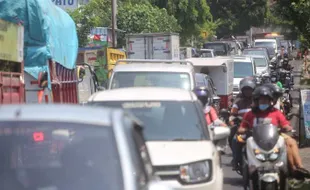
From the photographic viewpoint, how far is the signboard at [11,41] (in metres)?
12.9

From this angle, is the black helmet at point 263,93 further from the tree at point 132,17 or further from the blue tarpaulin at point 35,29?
the tree at point 132,17

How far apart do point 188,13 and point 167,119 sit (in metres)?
41.7

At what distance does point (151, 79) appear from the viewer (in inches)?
554

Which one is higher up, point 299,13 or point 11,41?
point 299,13

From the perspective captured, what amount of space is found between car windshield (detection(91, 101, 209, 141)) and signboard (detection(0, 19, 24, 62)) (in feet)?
13.3

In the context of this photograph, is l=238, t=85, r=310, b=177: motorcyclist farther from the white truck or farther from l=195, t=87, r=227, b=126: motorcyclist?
the white truck

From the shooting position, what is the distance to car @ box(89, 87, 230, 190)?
25.9ft

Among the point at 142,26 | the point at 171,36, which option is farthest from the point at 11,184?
the point at 142,26

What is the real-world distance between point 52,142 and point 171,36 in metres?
25.9

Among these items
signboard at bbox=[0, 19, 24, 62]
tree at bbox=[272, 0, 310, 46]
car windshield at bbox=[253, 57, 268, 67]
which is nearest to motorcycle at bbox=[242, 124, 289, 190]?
signboard at bbox=[0, 19, 24, 62]

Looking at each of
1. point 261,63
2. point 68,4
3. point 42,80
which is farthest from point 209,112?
point 68,4

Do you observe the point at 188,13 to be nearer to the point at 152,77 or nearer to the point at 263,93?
the point at 152,77

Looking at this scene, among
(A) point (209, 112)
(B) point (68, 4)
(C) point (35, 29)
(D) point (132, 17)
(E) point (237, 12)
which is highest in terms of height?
(B) point (68, 4)

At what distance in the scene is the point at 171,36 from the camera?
31078mm
